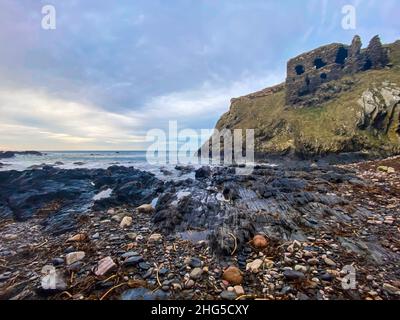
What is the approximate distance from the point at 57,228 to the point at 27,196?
6.00m

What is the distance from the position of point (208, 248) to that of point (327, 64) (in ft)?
188

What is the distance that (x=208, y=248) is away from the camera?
542 cm

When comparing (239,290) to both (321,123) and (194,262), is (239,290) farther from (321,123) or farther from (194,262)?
(321,123)

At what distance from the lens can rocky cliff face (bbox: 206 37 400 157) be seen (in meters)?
30.2

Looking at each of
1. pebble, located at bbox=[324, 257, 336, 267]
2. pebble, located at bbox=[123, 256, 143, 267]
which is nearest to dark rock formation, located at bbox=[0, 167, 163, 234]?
pebble, located at bbox=[123, 256, 143, 267]

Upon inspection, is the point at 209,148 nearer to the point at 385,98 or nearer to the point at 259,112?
the point at 259,112

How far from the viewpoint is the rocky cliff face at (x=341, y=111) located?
3017cm

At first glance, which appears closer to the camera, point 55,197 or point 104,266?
point 104,266

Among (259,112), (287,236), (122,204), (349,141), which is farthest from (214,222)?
(259,112)

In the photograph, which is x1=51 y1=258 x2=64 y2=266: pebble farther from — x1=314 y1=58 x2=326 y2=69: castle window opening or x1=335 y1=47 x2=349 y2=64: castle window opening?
x1=335 y1=47 x2=349 y2=64: castle window opening

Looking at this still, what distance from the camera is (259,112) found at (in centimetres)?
5559

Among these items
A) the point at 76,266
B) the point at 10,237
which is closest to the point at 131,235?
the point at 76,266

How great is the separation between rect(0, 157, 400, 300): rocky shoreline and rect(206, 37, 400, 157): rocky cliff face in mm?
24922

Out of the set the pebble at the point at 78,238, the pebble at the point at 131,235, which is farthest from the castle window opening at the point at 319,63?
the pebble at the point at 78,238
